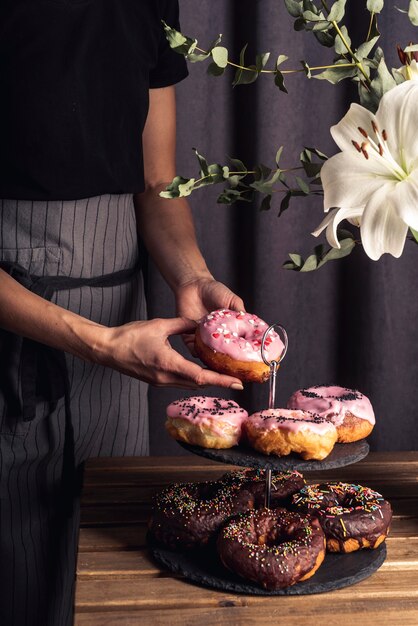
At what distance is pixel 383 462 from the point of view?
4.73ft

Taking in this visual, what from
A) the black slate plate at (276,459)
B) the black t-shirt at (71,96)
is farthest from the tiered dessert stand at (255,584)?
the black t-shirt at (71,96)

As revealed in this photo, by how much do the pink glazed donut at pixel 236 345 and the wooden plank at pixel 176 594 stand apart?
32 centimetres

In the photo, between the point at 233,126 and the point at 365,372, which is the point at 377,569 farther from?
the point at 233,126

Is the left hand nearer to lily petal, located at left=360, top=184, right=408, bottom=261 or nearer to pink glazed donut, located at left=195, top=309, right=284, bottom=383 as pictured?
pink glazed donut, located at left=195, top=309, right=284, bottom=383

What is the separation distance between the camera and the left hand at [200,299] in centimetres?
141

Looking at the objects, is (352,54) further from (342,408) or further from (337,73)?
(342,408)

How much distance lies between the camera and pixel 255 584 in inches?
39.1

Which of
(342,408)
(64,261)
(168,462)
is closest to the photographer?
(342,408)

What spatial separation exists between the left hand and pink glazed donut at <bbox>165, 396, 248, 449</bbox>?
0.25 m

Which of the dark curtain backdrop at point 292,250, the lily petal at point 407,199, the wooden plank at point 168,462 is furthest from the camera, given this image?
the dark curtain backdrop at point 292,250

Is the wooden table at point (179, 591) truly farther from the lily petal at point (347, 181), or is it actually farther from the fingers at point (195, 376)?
the lily petal at point (347, 181)

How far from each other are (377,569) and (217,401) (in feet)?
1.02

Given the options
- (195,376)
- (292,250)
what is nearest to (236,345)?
(195,376)

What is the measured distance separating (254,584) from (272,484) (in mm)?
205
